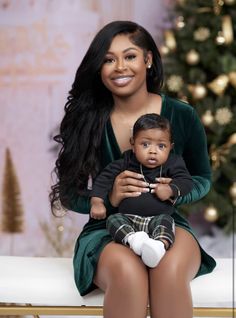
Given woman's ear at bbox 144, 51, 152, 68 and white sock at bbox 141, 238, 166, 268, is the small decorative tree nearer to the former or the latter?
woman's ear at bbox 144, 51, 152, 68

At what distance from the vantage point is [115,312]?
166 cm

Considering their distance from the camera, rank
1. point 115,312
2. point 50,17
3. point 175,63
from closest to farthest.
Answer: point 115,312 → point 175,63 → point 50,17

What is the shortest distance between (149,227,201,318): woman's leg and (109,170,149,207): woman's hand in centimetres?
18

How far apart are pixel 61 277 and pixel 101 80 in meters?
0.58

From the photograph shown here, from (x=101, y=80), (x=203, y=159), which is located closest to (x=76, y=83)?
(x=101, y=80)

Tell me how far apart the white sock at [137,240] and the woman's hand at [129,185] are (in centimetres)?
13

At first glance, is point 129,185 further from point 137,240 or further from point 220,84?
point 220,84

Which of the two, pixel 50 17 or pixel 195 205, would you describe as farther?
pixel 50 17

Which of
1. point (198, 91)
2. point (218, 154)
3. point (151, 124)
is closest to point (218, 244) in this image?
point (218, 154)

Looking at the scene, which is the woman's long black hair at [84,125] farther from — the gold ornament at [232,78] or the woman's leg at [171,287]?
the gold ornament at [232,78]

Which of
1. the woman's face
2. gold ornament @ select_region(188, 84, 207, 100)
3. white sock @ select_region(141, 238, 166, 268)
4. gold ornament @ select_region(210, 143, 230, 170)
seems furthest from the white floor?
white sock @ select_region(141, 238, 166, 268)

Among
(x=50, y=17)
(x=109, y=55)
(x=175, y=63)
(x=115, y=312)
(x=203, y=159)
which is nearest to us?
(x=115, y=312)

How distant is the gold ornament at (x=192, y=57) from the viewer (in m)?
3.44

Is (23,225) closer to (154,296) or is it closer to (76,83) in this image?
(76,83)
